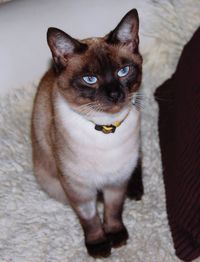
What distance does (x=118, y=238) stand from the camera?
5.17 feet

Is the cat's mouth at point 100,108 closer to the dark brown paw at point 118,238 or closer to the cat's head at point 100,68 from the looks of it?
the cat's head at point 100,68

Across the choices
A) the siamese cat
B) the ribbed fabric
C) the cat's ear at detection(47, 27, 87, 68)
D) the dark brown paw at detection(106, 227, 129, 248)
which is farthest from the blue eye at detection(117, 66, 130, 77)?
the dark brown paw at detection(106, 227, 129, 248)

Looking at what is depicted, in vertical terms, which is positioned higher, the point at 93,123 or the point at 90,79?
the point at 90,79

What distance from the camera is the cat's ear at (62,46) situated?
1.29 meters

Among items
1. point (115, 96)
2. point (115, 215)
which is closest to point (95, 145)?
point (115, 96)

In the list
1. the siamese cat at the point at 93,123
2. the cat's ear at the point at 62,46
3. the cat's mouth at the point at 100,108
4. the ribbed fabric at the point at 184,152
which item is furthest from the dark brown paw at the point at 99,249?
the cat's ear at the point at 62,46

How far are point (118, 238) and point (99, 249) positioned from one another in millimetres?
64

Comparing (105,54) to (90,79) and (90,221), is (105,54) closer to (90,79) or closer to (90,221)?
(90,79)

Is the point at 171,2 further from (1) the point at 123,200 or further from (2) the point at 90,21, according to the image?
(1) the point at 123,200

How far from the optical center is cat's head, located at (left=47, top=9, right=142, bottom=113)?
1305mm

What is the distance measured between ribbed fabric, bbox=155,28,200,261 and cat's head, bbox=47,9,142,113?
0.28 m

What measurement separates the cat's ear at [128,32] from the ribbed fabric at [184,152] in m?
0.30

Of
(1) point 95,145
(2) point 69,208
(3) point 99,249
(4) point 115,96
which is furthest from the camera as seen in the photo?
(2) point 69,208

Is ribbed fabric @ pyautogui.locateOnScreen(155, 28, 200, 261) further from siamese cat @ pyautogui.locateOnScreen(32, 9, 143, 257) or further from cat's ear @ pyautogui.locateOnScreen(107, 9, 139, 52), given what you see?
cat's ear @ pyautogui.locateOnScreen(107, 9, 139, 52)
